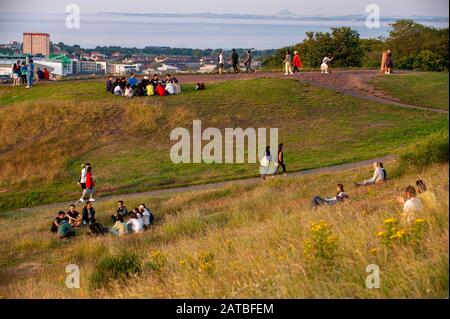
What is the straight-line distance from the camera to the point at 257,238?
11617 mm

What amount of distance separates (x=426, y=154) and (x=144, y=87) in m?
17.8

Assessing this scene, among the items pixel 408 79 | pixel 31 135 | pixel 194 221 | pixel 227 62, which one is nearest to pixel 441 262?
pixel 194 221

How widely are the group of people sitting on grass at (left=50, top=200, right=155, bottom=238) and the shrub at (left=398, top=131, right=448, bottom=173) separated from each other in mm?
6500

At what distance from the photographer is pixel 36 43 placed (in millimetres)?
74438

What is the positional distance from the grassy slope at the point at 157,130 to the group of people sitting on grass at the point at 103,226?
4.78 metres

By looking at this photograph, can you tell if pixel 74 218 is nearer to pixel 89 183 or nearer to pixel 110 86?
pixel 89 183

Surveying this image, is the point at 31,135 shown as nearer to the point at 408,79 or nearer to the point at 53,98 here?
the point at 53,98

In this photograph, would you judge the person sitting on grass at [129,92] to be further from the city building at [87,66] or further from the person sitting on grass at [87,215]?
the city building at [87,66]

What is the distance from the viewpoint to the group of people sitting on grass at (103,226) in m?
18.6
